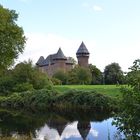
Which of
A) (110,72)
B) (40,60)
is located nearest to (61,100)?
(110,72)

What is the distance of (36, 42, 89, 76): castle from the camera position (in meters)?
121

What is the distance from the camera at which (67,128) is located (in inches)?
944

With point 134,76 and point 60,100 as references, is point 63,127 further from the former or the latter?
point 134,76

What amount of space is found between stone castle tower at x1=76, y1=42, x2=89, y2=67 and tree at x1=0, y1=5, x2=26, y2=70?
75.0m

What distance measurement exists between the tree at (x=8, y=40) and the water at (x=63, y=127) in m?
13.2

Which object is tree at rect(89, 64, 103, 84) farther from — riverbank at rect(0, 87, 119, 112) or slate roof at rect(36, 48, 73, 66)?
riverbank at rect(0, 87, 119, 112)

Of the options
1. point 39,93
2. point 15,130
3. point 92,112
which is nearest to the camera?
point 15,130

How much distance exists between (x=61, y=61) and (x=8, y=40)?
83943mm

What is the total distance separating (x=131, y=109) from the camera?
780 cm

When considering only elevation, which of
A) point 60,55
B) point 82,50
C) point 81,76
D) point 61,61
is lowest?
point 81,76

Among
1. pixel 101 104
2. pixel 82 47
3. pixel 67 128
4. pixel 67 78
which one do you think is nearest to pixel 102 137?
pixel 67 128

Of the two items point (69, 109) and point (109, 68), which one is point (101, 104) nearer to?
point (69, 109)

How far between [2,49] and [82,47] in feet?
267

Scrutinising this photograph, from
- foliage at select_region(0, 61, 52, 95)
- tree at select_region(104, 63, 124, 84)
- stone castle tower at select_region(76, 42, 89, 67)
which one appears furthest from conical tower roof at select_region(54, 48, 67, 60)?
foliage at select_region(0, 61, 52, 95)
